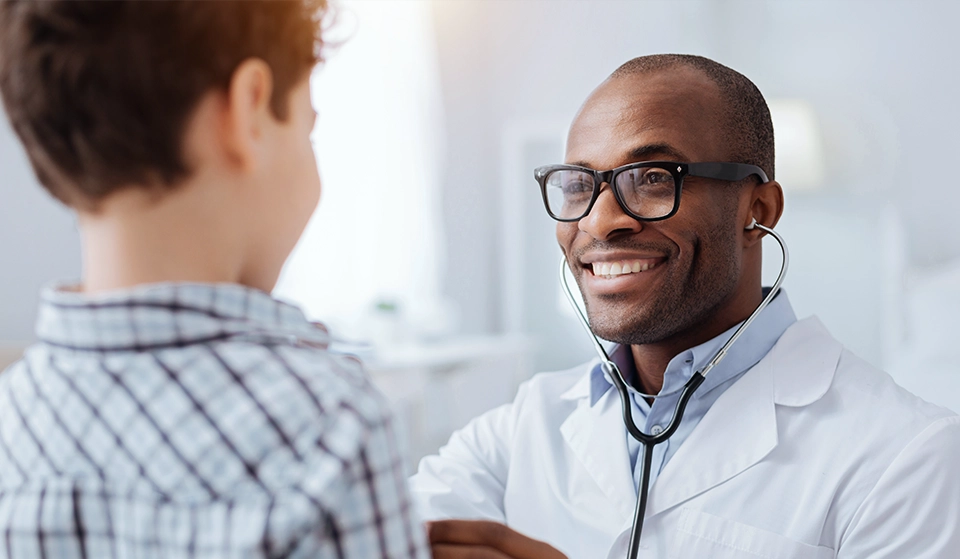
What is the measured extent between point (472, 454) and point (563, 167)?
0.47 meters

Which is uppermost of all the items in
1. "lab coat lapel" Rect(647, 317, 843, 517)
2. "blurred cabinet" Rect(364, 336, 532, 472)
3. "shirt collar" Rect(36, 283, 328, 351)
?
"shirt collar" Rect(36, 283, 328, 351)

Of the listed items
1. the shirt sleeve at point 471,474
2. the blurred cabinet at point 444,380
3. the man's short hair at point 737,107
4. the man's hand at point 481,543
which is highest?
the man's short hair at point 737,107

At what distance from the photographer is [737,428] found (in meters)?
1.06

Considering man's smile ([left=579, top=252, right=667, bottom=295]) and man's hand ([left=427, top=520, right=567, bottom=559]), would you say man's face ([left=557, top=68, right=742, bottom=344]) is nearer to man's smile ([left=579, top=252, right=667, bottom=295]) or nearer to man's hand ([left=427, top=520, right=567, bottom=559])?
man's smile ([left=579, top=252, right=667, bottom=295])

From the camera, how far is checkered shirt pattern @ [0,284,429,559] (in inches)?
17.7

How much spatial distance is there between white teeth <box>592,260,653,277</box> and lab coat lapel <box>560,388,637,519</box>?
186mm

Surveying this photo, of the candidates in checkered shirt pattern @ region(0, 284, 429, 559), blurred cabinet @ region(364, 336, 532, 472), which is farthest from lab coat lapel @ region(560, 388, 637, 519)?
blurred cabinet @ region(364, 336, 532, 472)

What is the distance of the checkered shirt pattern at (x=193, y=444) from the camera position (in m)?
0.45

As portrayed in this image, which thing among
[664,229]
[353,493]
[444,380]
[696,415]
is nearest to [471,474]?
[696,415]

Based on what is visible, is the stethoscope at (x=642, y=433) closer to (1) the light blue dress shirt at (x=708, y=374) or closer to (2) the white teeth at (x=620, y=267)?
(1) the light blue dress shirt at (x=708, y=374)

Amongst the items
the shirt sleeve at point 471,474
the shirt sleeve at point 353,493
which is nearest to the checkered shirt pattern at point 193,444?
the shirt sleeve at point 353,493

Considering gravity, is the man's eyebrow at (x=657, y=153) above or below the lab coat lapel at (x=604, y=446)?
above

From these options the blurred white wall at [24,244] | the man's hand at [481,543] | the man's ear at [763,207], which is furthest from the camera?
the blurred white wall at [24,244]

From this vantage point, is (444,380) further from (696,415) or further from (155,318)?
(155,318)
